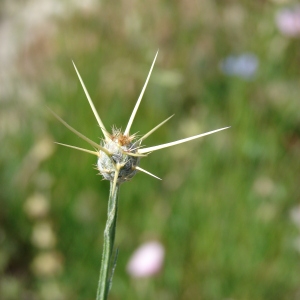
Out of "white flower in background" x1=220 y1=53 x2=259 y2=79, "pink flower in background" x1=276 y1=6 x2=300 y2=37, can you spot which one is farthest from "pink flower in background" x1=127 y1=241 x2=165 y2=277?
"pink flower in background" x1=276 y1=6 x2=300 y2=37

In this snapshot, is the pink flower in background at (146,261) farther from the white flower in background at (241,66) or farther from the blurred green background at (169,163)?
the white flower in background at (241,66)

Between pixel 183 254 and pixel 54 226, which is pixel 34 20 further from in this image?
pixel 183 254

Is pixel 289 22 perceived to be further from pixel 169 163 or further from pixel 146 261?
pixel 146 261

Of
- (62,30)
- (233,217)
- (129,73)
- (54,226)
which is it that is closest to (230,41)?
(129,73)

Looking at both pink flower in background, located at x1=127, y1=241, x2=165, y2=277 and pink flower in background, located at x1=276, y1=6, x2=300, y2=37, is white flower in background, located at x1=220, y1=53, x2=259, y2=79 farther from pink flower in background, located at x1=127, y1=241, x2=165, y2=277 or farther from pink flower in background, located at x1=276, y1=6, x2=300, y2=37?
pink flower in background, located at x1=127, y1=241, x2=165, y2=277

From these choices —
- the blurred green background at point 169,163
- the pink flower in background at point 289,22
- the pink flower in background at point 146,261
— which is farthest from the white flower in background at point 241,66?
the pink flower in background at point 146,261

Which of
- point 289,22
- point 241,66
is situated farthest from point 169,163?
point 289,22

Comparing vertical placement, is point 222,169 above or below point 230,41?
below
